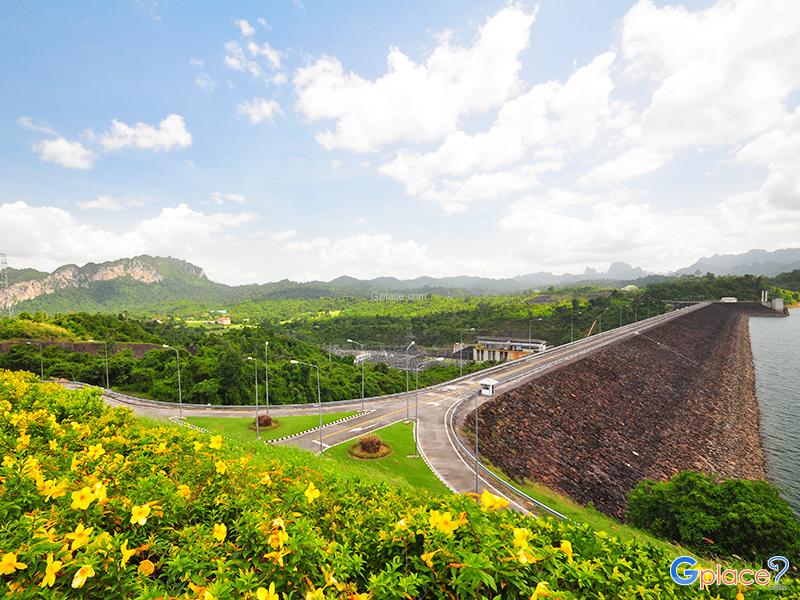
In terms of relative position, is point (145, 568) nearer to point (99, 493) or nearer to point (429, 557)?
point (99, 493)

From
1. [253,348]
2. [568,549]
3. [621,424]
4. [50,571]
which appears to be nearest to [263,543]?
[50,571]

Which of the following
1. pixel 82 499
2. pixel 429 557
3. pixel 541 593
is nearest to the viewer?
pixel 541 593

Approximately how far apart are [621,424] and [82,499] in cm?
3852

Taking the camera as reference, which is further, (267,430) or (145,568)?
(267,430)

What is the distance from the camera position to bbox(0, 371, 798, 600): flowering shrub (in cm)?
260

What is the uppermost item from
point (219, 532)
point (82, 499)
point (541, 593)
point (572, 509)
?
point (82, 499)

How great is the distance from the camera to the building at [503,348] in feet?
237

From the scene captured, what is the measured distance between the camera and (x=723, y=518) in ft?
45.6

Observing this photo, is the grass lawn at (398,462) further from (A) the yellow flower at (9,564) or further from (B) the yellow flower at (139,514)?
(A) the yellow flower at (9,564)

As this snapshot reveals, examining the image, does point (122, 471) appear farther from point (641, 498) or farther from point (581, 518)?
point (641, 498)

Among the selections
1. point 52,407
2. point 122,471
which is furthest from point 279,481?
point 52,407

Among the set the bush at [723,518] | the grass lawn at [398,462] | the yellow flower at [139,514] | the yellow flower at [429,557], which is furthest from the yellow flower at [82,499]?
the bush at [723,518]

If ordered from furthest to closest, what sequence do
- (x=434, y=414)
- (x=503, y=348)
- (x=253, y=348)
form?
1. (x=503, y=348)
2. (x=253, y=348)
3. (x=434, y=414)

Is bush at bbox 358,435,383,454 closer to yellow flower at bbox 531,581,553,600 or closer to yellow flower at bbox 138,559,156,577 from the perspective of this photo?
yellow flower at bbox 138,559,156,577
